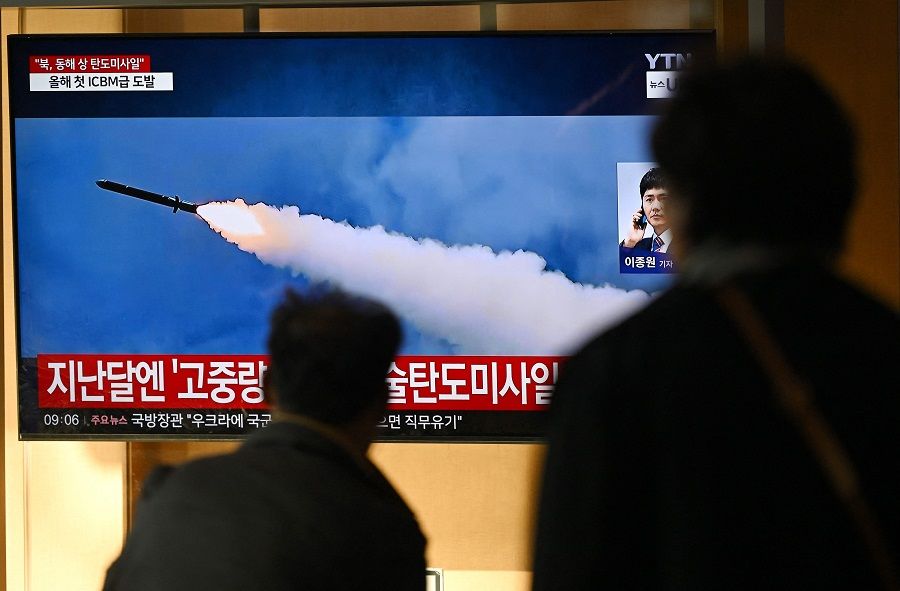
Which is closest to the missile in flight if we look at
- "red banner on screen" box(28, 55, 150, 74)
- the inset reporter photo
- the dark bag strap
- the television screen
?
the television screen

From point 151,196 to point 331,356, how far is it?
166 centimetres

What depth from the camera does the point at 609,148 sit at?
2967 mm

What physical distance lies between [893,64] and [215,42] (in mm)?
1749

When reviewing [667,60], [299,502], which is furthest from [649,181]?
[299,502]

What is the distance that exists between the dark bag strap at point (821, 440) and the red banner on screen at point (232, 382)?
210cm

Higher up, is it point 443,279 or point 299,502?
point 443,279

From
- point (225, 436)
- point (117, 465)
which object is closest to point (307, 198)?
point (225, 436)

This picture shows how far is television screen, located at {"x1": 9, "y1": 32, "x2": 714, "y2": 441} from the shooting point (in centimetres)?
298

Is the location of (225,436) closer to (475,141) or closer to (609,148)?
(475,141)

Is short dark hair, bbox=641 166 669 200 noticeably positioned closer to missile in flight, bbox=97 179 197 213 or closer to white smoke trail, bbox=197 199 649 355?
white smoke trail, bbox=197 199 649 355

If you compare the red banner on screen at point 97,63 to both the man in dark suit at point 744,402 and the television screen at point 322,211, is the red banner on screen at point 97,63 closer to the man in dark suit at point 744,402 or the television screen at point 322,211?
the television screen at point 322,211

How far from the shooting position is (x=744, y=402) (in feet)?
2.96

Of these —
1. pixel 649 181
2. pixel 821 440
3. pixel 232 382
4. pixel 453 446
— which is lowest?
pixel 453 446

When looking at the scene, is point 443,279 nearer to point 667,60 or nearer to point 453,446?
point 453,446
